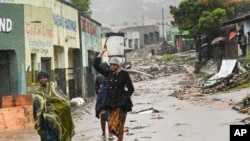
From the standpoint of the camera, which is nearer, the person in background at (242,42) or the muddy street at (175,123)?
the muddy street at (175,123)

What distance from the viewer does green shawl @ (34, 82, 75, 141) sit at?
816cm

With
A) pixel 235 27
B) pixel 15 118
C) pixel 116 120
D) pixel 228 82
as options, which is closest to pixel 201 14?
pixel 235 27

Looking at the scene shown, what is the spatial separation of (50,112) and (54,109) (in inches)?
3.0

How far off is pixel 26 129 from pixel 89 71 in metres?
18.0

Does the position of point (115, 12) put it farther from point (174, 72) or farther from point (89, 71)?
point (89, 71)

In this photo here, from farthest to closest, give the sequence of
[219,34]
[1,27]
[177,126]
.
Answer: [219,34]
[1,27]
[177,126]

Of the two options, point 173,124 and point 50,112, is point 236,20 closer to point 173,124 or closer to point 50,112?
point 173,124

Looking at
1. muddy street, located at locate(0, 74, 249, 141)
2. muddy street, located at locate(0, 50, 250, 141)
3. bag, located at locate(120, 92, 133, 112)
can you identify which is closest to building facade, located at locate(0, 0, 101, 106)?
muddy street, located at locate(0, 50, 250, 141)

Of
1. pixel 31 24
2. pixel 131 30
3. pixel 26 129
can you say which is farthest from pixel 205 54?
pixel 131 30

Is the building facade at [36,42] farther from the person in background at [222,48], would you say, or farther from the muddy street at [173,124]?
the person in background at [222,48]

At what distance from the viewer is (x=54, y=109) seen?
8.22 metres

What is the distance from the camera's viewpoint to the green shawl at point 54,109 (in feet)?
26.8

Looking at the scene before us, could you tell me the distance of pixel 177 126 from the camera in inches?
527

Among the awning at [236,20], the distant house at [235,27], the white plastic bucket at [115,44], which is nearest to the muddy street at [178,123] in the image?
the white plastic bucket at [115,44]
